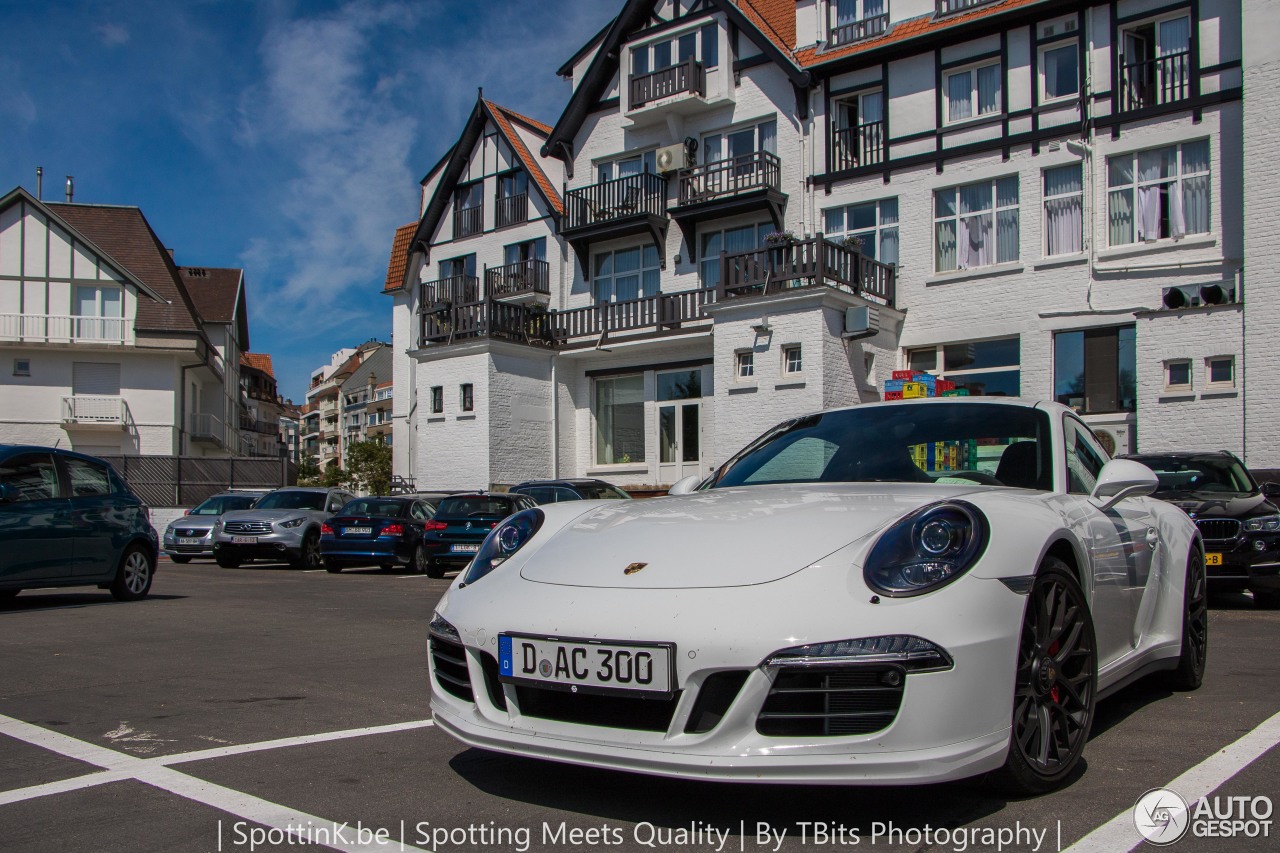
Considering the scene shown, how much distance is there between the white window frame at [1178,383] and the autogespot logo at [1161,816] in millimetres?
18995

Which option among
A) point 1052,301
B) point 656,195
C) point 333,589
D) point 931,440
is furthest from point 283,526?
point 931,440

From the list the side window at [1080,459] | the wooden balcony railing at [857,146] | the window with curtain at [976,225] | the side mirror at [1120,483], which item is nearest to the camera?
the side mirror at [1120,483]

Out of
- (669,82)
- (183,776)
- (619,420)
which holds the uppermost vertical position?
(669,82)

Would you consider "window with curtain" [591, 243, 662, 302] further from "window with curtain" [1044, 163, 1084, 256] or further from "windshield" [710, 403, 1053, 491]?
"windshield" [710, 403, 1053, 491]

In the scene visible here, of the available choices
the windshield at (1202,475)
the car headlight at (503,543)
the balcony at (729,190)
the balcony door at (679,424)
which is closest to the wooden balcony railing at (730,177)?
the balcony at (729,190)

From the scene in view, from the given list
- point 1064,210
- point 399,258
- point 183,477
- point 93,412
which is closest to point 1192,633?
point 1064,210

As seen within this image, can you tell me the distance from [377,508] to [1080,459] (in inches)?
649

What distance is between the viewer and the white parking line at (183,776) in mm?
3459

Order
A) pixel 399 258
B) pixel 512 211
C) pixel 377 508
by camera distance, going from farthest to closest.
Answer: pixel 399 258 → pixel 512 211 → pixel 377 508

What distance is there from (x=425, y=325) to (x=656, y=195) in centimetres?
771

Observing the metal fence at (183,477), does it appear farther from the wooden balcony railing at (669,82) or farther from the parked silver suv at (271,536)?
the wooden balcony railing at (669,82)

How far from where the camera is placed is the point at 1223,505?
1061 cm

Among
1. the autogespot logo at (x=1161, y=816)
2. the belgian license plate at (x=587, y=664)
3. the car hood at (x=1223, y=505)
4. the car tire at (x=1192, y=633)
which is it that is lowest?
the autogespot logo at (x=1161, y=816)

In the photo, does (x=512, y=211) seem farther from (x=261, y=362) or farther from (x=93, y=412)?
(x=261, y=362)
